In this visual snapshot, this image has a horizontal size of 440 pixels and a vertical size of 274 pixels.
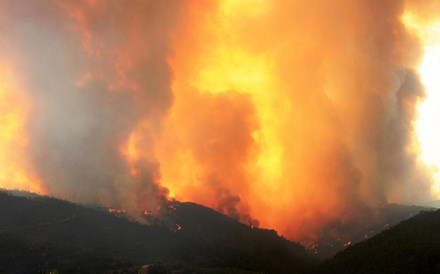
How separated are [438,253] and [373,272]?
1040 inches

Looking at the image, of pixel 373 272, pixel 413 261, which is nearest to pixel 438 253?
pixel 413 261

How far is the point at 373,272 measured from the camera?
192250 mm

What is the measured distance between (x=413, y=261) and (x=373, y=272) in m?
16.9

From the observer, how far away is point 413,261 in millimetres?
183750

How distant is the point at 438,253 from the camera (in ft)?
593

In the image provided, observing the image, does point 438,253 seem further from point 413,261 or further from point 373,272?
point 373,272

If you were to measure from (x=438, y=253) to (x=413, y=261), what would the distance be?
383 inches
